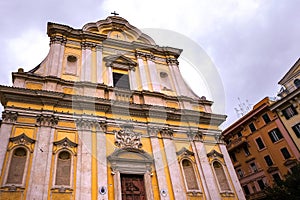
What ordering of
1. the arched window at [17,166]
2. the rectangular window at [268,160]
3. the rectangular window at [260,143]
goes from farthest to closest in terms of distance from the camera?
the rectangular window at [260,143] < the rectangular window at [268,160] < the arched window at [17,166]

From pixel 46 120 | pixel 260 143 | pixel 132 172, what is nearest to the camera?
pixel 46 120

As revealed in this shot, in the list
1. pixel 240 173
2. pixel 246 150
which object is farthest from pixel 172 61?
pixel 240 173

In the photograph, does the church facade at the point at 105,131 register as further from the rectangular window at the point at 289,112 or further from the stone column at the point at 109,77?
the rectangular window at the point at 289,112

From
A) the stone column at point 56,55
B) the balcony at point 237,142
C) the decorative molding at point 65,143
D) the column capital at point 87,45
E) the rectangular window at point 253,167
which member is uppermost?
the column capital at point 87,45

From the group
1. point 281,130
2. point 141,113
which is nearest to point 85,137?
point 141,113

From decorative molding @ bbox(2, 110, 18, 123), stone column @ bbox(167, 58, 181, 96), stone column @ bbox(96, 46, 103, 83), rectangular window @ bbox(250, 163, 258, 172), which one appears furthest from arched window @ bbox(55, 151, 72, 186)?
rectangular window @ bbox(250, 163, 258, 172)

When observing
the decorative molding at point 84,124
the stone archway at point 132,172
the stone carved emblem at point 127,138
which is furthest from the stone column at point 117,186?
the decorative molding at point 84,124

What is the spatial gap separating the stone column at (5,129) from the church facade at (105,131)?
3 centimetres

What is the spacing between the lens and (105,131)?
38.5 ft

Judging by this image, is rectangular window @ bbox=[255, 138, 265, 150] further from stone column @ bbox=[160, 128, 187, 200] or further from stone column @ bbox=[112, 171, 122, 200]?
stone column @ bbox=[112, 171, 122, 200]

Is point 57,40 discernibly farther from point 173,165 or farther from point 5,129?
point 173,165

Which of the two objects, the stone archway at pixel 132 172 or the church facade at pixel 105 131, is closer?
the church facade at pixel 105 131

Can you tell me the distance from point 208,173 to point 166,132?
306cm

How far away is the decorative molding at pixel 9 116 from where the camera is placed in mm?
10190
